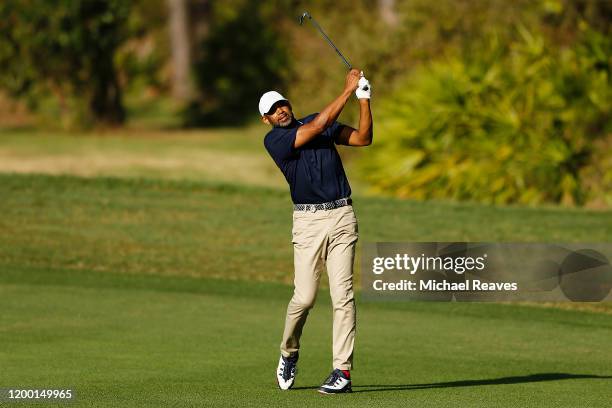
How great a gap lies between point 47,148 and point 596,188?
50.9 ft

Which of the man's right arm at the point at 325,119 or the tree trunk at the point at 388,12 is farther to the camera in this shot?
the tree trunk at the point at 388,12

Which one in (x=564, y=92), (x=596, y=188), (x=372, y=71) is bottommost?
(x=596, y=188)

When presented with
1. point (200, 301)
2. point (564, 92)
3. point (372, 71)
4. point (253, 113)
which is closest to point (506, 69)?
point (564, 92)

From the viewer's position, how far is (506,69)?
2411 centimetres

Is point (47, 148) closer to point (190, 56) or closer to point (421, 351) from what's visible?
point (190, 56)

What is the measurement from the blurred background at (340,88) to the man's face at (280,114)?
14285 millimetres

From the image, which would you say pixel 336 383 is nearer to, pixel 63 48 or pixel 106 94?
pixel 63 48

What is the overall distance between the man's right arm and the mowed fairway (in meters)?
1.69

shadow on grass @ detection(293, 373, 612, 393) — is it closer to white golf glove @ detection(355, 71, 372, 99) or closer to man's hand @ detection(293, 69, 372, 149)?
man's hand @ detection(293, 69, 372, 149)

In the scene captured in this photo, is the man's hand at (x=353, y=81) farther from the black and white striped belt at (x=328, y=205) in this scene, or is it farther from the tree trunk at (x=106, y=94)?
the tree trunk at (x=106, y=94)

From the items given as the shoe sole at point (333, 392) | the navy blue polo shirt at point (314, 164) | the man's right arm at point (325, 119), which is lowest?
the shoe sole at point (333, 392)

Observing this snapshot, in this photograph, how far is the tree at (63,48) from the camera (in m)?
35.0

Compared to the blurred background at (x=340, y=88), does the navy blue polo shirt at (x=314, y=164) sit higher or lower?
lower

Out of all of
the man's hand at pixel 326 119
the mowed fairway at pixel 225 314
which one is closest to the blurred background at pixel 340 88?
the mowed fairway at pixel 225 314
